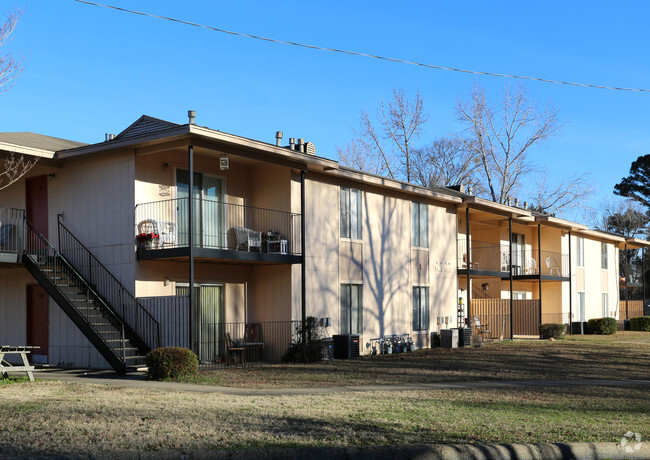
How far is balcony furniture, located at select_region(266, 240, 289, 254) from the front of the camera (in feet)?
69.9

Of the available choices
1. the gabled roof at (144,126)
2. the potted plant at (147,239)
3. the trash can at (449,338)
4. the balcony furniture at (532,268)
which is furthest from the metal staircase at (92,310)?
the balcony furniture at (532,268)

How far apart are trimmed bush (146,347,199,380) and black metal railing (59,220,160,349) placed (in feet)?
8.40

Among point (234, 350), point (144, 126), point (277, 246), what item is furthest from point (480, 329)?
point (144, 126)

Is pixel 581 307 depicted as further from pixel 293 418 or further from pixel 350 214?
pixel 293 418

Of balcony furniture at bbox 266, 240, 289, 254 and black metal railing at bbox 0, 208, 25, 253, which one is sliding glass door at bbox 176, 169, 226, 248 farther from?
black metal railing at bbox 0, 208, 25, 253

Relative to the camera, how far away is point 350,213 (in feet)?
80.3

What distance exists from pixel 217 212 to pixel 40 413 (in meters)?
11.9

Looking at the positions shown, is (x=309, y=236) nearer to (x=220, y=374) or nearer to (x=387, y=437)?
(x=220, y=374)

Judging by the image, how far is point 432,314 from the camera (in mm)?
28516

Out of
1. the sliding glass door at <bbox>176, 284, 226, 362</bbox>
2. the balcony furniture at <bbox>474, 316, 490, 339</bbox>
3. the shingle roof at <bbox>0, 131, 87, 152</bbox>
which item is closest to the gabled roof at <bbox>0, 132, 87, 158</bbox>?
A: the shingle roof at <bbox>0, 131, 87, 152</bbox>

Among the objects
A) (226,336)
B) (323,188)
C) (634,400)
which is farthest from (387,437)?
(323,188)

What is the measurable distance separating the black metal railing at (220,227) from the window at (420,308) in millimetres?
7252

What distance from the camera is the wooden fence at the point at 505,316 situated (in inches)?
1299

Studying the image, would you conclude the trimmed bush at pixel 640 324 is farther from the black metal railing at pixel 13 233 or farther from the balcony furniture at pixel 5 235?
the balcony furniture at pixel 5 235
